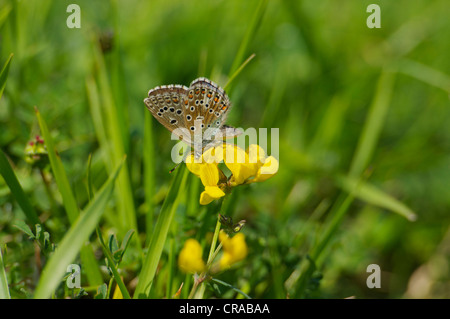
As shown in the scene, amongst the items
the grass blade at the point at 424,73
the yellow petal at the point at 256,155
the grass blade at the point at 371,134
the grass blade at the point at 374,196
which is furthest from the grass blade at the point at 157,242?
the grass blade at the point at 424,73

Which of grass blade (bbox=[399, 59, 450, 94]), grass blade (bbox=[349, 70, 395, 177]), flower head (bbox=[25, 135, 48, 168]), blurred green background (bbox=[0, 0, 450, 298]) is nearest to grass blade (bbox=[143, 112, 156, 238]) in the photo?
blurred green background (bbox=[0, 0, 450, 298])

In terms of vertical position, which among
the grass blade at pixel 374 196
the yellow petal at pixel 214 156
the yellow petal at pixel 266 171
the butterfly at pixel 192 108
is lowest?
the grass blade at pixel 374 196

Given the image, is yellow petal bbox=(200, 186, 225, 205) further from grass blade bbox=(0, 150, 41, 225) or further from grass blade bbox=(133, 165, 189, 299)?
grass blade bbox=(0, 150, 41, 225)

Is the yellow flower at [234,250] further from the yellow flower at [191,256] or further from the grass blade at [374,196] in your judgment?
the grass blade at [374,196]
